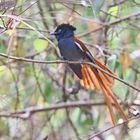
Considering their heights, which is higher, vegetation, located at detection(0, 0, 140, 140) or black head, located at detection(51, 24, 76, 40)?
black head, located at detection(51, 24, 76, 40)

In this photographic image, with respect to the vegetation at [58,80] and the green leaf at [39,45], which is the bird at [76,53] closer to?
the vegetation at [58,80]

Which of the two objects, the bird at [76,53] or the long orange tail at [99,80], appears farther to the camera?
the bird at [76,53]

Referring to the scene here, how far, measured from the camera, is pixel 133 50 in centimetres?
337

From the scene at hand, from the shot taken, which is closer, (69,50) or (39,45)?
(69,50)

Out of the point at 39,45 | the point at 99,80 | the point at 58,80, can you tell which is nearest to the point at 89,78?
the point at 99,80

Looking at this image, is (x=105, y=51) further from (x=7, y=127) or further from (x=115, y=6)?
(x=7, y=127)

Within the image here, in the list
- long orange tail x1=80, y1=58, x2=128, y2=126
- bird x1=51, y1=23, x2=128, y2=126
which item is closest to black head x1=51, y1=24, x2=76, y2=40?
bird x1=51, y1=23, x2=128, y2=126

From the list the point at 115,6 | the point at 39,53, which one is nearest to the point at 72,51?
the point at 115,6

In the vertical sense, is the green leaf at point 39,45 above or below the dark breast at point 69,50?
below

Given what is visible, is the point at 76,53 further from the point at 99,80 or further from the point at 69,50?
the point at 99,80

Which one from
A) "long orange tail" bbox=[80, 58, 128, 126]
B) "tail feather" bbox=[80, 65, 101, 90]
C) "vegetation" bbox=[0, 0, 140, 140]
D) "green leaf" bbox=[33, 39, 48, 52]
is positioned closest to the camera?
"long orange tail" bbox=[80, 58, 128, 126]

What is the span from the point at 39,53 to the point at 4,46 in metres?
0.20

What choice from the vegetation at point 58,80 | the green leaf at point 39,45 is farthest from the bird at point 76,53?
the green leaf at point 39,45

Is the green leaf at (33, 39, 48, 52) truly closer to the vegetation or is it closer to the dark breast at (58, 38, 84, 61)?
the vegetation
